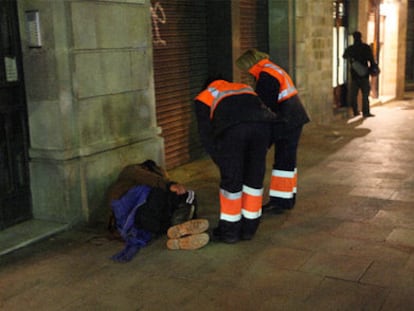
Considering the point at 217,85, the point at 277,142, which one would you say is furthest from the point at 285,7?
the point at 217,85

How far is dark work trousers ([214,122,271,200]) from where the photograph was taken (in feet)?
16.1

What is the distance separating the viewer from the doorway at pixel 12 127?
5298 mm

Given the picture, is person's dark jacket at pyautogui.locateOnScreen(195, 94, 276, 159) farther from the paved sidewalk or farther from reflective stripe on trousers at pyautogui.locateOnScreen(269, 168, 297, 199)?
reflective stripe on trousers at pyautogui.locateOnScreen(269, 168, 297, 199)

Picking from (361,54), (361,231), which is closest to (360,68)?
(361,54)

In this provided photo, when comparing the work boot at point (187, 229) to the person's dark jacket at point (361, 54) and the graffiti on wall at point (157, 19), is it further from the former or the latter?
the person's dark jacket at point (361, 54)

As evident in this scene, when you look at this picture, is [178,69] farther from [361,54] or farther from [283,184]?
[361,54]

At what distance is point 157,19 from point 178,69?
2.69 feet

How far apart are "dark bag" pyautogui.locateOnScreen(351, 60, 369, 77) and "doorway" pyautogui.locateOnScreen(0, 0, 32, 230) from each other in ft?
29.6

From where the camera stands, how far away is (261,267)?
14.7 ft

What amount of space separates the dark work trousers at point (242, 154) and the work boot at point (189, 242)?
47cm

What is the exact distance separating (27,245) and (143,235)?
1032 mm

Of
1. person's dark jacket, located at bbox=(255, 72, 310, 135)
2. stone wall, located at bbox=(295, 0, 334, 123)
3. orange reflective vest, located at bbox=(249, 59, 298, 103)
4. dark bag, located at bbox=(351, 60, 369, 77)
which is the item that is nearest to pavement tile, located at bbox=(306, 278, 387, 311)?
person's dark jacket, located at bbox=(255, 72, 310, 135)

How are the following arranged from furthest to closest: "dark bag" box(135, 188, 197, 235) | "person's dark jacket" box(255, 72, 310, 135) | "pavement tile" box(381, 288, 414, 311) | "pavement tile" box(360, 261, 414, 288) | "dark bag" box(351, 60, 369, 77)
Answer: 1. "dark bag" box(351, 60, 369, 77)
2. "person's dark jacket" box(255, 72, 310, 135)
3. "dark bag" box(135, 188, 197, 235)
4. "pavement tile" box(360, 261, 414, 288)
5. "pavement tile" box(381, 288, 414, 311)

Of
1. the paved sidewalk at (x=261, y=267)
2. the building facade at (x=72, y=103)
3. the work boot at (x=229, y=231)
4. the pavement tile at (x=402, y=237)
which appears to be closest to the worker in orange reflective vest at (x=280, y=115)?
the paved sidewalk at (x=261, y=267)
